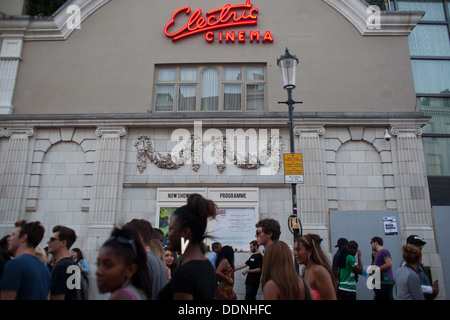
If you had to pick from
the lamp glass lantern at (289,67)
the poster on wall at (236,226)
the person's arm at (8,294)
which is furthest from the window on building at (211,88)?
the person's arm at (8,294)

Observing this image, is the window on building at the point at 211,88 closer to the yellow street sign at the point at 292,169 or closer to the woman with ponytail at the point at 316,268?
the yellow street sign at the point at 292,169

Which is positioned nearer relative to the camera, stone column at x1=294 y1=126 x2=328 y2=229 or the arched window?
stone column at x1=294 y1=126 x2=328 y2=229

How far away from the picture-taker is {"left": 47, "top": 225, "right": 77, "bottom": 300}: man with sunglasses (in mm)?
4637

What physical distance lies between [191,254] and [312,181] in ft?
34.2

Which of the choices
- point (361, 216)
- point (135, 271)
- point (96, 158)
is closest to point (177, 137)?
point (96, 158)

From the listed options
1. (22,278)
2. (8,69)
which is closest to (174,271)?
(22,278)

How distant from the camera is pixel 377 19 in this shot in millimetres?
14539

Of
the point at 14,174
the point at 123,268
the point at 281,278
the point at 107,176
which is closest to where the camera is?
the point at 123,268

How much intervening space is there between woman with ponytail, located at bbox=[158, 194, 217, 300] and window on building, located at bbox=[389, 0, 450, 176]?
45.5 ft

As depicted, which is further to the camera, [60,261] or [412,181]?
[412,181]

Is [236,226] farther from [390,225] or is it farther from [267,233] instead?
[267,233]

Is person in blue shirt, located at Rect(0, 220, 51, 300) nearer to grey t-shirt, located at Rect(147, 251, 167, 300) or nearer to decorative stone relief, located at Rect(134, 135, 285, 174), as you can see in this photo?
grey t-shirt, located at Rect(147, 251, 167, 300)

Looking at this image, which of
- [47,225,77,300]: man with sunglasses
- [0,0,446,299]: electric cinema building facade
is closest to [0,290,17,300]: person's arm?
[47,225,77,300]: man with sunglasses

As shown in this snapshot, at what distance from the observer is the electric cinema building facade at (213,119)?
1307cm
